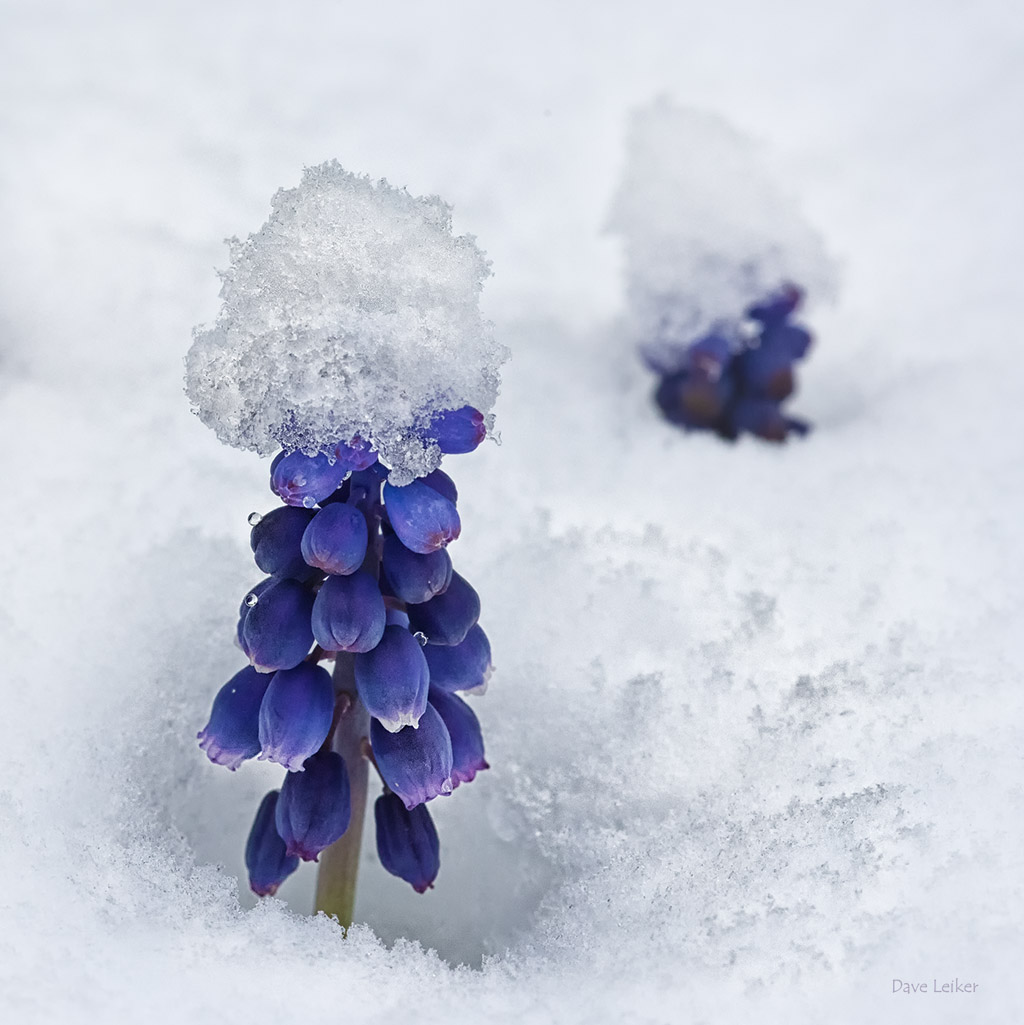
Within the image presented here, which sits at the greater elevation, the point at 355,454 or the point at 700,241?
the point at 700,241

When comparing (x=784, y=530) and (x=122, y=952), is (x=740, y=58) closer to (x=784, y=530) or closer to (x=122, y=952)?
(x=784, y=530)

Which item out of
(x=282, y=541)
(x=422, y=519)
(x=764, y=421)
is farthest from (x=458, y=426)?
(x=764, y=421)

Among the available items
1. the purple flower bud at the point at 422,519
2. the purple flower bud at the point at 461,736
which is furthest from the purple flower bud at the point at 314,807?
the purple flower bud at the point at 422,519

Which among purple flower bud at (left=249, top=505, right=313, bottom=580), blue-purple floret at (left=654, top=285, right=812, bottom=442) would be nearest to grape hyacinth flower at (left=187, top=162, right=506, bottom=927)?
purple flower bud at (left=249, top=505, right=313, bottom=580)

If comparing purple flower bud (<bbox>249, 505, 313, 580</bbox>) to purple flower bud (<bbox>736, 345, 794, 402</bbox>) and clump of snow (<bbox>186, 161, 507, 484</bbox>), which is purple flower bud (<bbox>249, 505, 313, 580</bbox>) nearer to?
clump of snow (<bbox>186, 161, 507, 484</bbox>)

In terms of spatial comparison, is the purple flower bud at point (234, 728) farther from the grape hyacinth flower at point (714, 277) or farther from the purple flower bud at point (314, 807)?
the grape hyacinth flower at point (714, 277)

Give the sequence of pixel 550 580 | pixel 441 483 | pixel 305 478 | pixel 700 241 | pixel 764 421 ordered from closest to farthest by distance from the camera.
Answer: pixel 305 478 → pixel 441 483 → pixel 550 580 → pixel 764 421 → pixel 700 241

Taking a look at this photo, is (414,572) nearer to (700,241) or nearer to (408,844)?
(408,844)
